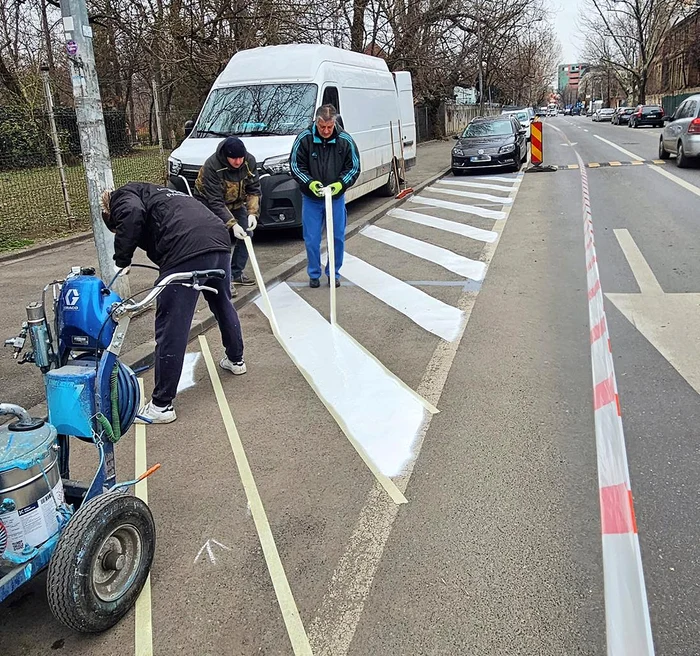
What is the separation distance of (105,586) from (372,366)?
308cm

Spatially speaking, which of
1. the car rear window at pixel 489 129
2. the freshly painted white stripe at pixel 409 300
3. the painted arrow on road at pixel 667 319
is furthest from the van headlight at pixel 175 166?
the car rear window at pixel 489 129

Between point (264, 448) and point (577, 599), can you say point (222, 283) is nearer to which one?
point (264, 448)

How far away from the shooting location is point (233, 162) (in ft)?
21.3

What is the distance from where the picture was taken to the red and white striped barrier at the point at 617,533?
100 inches

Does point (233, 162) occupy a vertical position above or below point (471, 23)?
below

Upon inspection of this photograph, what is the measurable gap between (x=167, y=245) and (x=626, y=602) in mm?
3326

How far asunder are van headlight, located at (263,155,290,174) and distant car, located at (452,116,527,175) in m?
11.1

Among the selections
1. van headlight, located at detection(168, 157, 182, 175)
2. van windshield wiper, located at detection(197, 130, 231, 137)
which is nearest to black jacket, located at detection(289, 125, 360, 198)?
van headlight, located at detection(168, 157, 182, 175)

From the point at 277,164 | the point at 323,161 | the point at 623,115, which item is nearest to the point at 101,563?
the point at 323,161

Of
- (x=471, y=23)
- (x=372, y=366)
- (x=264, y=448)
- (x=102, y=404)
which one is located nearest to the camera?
(x=102, y=404)

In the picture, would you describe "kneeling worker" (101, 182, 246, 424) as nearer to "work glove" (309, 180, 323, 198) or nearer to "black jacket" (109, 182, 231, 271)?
"black jacket" (109, 182, 231, 271)

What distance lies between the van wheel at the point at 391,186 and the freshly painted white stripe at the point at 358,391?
929 centimetres

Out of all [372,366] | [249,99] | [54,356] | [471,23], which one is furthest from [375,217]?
[471,23]

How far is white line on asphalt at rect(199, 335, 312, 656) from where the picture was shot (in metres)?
2.63
